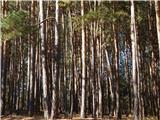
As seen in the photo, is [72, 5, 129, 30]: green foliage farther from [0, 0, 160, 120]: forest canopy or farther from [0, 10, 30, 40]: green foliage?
[0, 10, 30, 40]: green foliage

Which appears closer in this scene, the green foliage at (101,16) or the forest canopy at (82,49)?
the forest canopy at (82,49)

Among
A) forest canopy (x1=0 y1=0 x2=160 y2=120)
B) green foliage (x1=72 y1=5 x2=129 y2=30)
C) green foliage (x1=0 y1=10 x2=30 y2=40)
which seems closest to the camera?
green foliage (x1=0 y1=10 x2=30 y2=40)

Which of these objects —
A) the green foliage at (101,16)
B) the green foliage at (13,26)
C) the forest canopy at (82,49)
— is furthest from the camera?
the green foliage at (101,16)

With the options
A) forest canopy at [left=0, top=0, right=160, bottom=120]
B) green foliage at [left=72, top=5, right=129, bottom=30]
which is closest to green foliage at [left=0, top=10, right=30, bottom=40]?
forest canopy at [left=0, top=0, right=160, bottom=120]

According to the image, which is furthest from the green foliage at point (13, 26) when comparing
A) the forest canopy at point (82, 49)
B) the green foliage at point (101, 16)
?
the green foliage at point (101, 16)

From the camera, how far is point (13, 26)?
18906mm

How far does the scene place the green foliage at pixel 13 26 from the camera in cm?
1880

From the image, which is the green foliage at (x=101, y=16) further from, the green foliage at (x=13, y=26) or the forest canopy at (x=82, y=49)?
the green foliage at (x=13, y=26)

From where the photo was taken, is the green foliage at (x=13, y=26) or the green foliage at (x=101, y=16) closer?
the green foliage at (x=13, y=26)

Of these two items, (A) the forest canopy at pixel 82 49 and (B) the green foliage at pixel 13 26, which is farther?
(A) the forest canopy at pixel 82 49

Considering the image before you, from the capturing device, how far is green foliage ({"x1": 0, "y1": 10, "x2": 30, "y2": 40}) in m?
18.8

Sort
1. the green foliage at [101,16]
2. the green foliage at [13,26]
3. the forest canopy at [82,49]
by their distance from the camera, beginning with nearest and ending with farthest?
the green foliage at [13,26], the forest canopy at [82,49], the green foliage at [101,16]

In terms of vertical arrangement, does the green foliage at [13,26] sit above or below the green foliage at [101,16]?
below

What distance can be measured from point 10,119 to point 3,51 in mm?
5486
